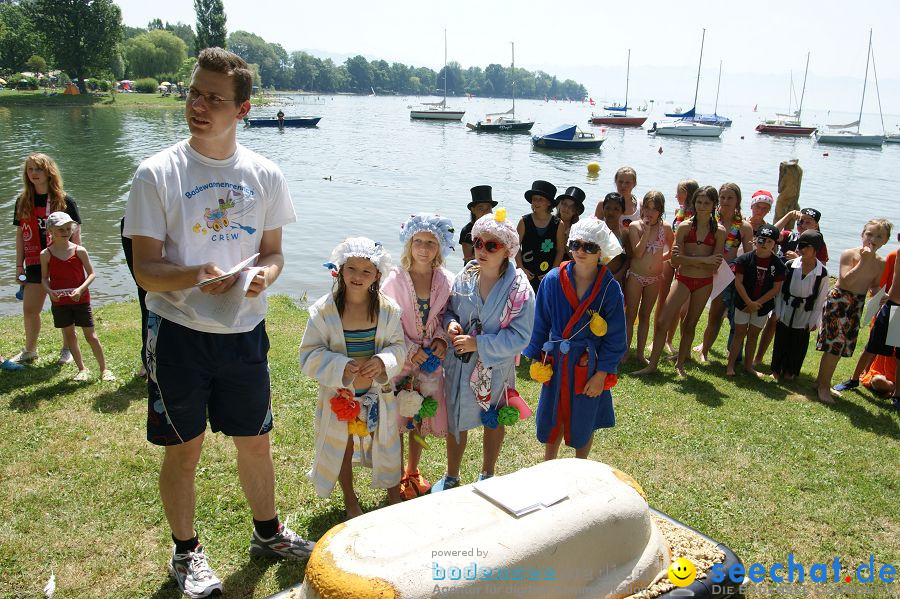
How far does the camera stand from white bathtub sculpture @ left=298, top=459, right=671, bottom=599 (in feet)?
8.13

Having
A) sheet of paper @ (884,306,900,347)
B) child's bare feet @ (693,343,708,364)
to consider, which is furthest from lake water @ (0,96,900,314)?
sheet of paper @ (884,306,900,347)

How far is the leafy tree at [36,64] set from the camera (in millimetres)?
81731

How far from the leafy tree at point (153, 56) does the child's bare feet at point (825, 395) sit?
114m

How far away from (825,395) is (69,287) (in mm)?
7939

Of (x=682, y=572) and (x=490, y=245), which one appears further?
(x=490, y=245)

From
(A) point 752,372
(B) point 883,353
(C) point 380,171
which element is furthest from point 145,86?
(B) point 883,353

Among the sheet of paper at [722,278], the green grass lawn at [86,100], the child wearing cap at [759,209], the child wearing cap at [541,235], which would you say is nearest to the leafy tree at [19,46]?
the green grass lawn at [86,100]

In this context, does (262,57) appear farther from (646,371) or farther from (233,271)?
(233,271)

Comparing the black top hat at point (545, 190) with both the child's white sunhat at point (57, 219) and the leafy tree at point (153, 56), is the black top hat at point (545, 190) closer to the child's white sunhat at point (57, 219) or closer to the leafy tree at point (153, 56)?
the child's white sunhat at point (57, 219)

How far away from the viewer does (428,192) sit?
94.0ft

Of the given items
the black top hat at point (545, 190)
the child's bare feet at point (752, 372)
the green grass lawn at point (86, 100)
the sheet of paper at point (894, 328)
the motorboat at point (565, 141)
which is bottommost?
the child's bare feet at point (752, 372)

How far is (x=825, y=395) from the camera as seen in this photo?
6793 millimetres

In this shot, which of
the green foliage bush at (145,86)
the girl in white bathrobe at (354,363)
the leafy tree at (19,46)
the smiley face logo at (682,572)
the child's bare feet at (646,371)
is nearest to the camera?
the smiley face logo at (682,572)

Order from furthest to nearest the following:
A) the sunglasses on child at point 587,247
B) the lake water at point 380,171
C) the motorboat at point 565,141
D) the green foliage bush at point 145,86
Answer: the green foliage bush at point 145,86, the motorboat at point 565,141, the lake water at point 380,171, the sunglasses on child at point 587,247
